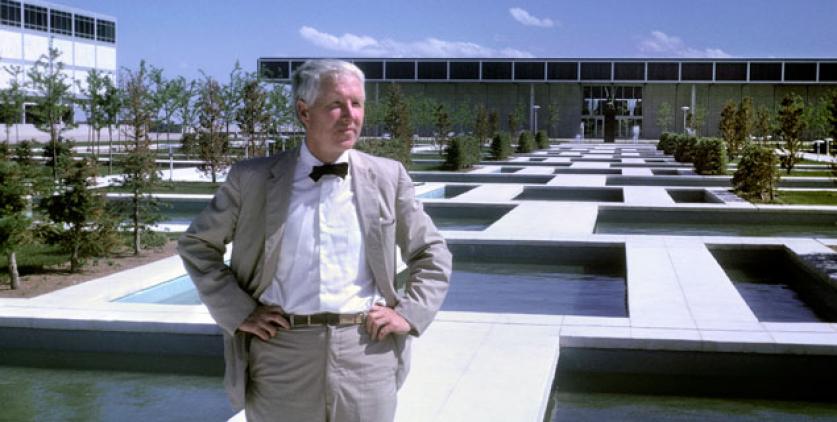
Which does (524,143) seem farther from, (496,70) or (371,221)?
(371,221)

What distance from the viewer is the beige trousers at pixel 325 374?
265 cm

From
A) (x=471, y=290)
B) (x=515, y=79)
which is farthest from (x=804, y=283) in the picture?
(x=515, y=79)

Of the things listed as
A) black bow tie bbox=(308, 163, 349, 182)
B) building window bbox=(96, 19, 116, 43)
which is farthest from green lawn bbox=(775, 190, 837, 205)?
building window bbox=(96, 19, 116, 43)

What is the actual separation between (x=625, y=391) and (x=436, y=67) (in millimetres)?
65180

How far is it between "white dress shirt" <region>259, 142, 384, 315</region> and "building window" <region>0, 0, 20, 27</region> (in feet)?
208

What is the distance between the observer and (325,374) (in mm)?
2652

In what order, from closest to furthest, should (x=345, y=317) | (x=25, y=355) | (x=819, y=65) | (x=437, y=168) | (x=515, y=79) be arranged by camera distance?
(x=345, y=317) < (x=25, y=355) < (x=437, y=168) < (x=819, y=65) < (x=515, y=79)

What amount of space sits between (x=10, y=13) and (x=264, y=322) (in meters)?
64.4

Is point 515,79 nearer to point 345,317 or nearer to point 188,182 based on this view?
point 188,182

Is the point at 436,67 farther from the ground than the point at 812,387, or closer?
farther from the ground

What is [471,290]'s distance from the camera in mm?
10250

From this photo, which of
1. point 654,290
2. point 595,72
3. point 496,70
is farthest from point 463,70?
point 654,290

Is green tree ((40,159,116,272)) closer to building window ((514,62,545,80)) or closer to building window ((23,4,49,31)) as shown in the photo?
building window ((23,4,49,31))

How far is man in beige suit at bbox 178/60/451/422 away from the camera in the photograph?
8.73 ft
